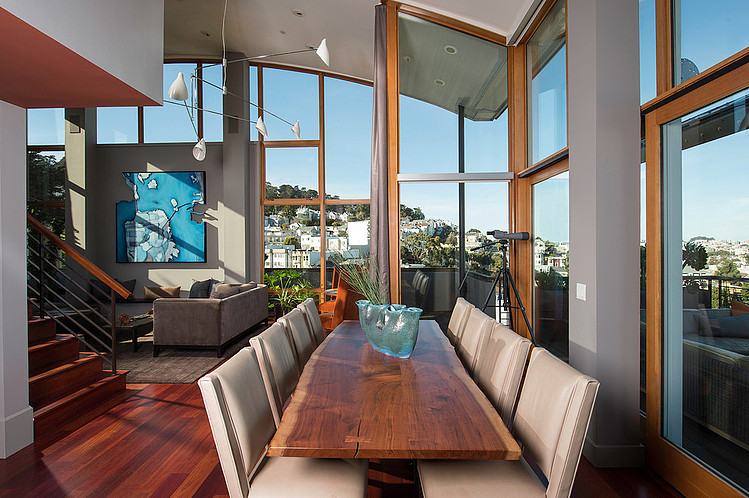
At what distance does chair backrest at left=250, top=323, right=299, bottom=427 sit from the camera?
186cm

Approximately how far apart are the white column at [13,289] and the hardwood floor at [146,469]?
7.6 inches

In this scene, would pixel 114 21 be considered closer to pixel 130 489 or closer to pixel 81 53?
pixel 81 53

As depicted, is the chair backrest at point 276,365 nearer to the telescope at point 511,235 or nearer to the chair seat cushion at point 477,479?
the chair seat cushion at point 477,479

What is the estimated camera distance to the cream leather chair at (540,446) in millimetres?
1298

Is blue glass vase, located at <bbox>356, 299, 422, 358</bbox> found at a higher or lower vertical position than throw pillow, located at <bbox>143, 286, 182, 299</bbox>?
higher

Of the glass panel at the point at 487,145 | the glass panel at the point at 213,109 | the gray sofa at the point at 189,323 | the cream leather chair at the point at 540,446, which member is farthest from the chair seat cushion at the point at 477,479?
the glass panel at the point at 213,109

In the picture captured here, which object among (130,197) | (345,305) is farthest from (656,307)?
(130,197)

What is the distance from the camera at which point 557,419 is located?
1364mm

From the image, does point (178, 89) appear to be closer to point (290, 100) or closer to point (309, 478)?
point (309, 478)

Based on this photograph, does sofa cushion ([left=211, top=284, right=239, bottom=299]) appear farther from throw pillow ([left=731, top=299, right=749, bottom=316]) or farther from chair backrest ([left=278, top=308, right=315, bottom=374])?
throw pillow ([left=731, top=299, right=749, bottom=316])

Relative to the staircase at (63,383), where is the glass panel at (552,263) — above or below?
above

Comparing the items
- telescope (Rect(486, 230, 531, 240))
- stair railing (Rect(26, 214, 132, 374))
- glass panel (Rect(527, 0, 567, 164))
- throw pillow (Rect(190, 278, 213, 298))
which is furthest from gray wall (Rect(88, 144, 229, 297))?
glass panel (Rect(527, 0, 567, 164))

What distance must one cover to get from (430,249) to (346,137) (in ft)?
12.9

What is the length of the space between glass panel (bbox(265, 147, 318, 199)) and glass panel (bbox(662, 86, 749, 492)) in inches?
237
